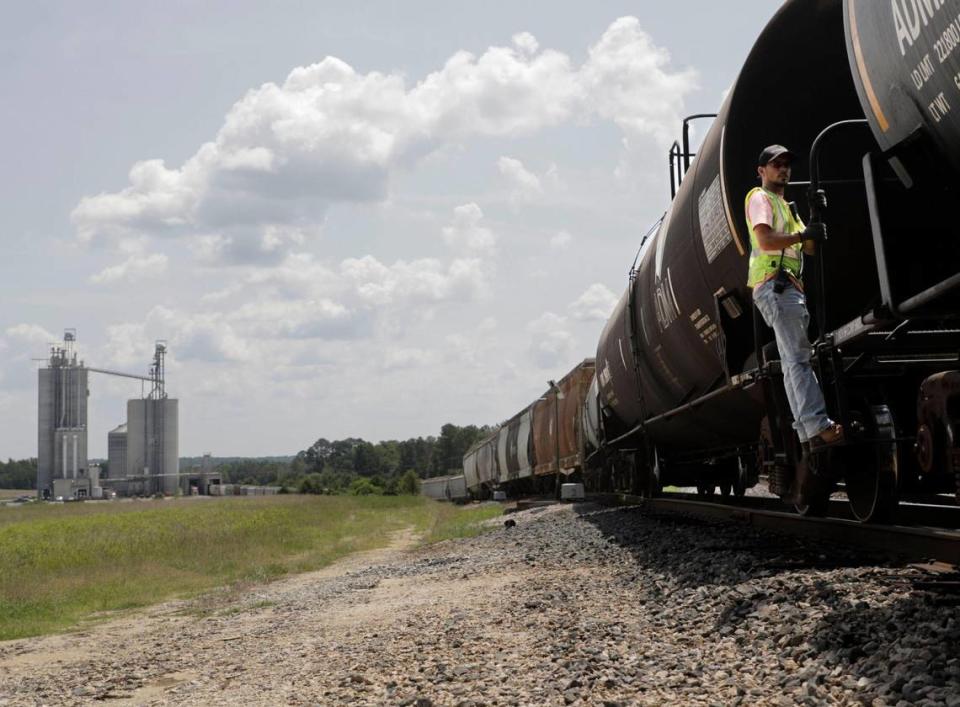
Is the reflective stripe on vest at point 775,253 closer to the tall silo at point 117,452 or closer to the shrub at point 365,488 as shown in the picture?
the shrub at point 365,488

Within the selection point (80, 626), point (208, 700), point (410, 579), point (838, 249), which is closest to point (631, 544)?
point (410, 579)

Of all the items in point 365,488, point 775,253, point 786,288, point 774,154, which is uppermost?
point 774,154

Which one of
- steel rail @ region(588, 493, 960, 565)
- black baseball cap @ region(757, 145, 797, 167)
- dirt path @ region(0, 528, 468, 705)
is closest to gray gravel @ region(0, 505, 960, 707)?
dirt path @ region(0, 528, 468, 705)

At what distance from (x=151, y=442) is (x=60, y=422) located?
1164cm

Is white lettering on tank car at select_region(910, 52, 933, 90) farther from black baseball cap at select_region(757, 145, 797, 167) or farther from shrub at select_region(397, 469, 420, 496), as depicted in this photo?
shrub at select_region(397, 469, 420, 496)

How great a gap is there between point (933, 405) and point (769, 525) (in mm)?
4371

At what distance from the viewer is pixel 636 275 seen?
1235 cm

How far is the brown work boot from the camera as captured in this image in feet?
18.2

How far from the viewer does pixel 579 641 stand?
558cm

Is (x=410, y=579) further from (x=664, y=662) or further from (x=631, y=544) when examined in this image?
(x=664, y=662)

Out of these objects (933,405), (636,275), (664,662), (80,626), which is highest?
(636,275)

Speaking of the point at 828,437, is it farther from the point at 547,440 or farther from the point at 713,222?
the point at 547,440

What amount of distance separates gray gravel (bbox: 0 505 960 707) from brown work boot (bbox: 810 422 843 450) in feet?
2.66

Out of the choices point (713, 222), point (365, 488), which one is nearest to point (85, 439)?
point (365, 488)
